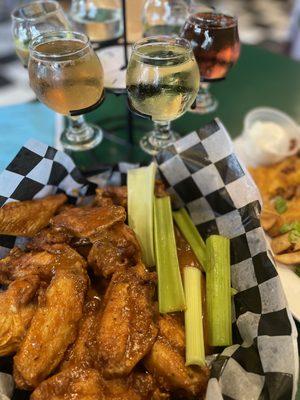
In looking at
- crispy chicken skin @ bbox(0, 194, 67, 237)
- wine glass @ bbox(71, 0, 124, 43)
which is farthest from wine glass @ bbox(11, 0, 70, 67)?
crispy chicken skin @ bbox(0, 194, 67, 237)

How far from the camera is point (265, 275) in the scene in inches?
64.7

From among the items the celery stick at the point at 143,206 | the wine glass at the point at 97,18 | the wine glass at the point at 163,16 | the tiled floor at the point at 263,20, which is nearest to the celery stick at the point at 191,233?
the celery stick at the point at 143,206

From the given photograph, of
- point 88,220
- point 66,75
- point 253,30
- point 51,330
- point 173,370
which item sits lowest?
point 253,30

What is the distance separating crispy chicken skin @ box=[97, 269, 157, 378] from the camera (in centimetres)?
136

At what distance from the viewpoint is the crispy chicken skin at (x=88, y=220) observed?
1.75 m

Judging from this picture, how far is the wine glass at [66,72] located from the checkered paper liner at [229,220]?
0.26 metres

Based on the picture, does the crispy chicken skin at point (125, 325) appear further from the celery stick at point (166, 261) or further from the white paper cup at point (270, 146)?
the white paper cup at point (270, 146)

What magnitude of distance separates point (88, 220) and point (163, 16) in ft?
5.39

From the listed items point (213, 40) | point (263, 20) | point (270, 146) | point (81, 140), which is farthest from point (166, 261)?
point (263, 20)

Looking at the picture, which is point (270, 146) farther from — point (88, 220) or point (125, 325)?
point (125, 325)

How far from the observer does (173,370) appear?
4.63 feet

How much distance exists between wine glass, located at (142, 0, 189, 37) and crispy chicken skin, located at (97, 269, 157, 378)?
71.8 inches

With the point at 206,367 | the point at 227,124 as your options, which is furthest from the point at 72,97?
the point at 227,124

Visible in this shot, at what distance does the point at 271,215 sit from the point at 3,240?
1.45 meters
